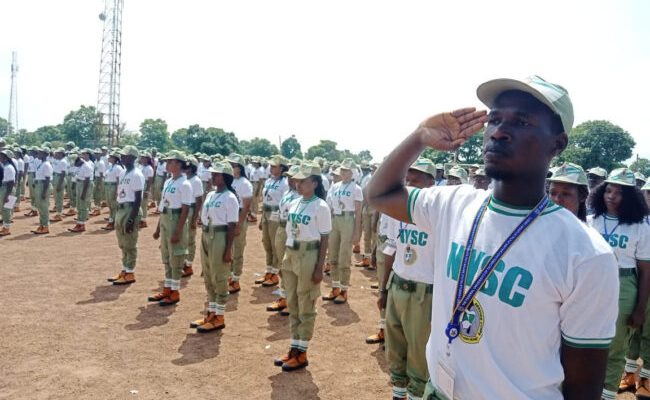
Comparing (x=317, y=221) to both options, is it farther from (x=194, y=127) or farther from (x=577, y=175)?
(x=194, y=127)

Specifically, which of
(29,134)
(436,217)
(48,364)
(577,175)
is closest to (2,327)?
(48,364)

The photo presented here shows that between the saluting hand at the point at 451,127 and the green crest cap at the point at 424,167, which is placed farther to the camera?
the green crest cap at the point at 424,167

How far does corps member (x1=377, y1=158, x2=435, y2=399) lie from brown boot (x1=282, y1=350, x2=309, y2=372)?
1572 millimetres

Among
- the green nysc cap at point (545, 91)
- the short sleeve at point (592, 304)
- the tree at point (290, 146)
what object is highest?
the tree at point (290, 146)

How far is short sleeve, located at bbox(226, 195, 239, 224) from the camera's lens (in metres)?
7.04

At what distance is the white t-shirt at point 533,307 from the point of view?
157 cm

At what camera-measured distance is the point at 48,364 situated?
569 cm

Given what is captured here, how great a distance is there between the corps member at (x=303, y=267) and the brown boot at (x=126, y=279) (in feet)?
15.3

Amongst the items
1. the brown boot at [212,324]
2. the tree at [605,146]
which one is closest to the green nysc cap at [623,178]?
the brown boot at [212,324]

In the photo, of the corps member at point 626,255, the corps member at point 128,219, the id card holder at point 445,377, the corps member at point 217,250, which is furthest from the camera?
the corps member at point 128,219

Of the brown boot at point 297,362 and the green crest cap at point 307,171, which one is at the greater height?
the green crest cap at point 307,171

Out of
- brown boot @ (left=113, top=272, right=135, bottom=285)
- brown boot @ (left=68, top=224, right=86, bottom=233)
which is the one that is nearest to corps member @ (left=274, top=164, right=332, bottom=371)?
brown boot @ (left=113, top=272, right=135, bottom=285)

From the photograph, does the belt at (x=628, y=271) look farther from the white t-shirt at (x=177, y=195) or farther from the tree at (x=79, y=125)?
the tree at (x=79, y=125)

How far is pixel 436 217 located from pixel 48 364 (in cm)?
561
